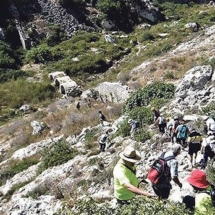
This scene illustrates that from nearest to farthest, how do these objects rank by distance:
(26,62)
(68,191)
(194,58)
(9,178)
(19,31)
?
1. (68,191)
2. (9,178)
3. (194,58)
4. (26,62)
5. (19,31)

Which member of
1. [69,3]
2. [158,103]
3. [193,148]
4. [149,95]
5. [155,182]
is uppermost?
[69,3]

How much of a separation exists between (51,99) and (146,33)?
1506cm

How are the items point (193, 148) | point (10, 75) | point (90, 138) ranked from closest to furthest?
point (193, 148) < point (90, 138) < point (10, 75)

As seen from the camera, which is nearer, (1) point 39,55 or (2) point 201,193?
(2) point 201,193

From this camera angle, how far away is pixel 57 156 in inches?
634

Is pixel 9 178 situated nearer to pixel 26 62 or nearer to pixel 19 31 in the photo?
pixel 26 62

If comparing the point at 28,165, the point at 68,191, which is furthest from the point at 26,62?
the point at 68,191

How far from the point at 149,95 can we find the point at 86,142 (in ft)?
15.3

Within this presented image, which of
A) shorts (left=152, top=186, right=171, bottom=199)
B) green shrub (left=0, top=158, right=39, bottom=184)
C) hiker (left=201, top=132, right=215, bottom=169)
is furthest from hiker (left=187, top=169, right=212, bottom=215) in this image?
green shrub (left=0, top=158, right=39, bottom=184)

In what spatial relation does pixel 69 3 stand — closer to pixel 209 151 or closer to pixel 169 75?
pixel 169 75

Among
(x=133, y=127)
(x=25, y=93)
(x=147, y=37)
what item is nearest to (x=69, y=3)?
(x=147, y=37)

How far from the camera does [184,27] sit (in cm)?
4166

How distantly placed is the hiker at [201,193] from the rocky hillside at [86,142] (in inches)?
61.3

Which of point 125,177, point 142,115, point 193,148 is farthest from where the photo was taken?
point 142,115
